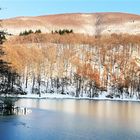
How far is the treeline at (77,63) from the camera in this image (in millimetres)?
146375

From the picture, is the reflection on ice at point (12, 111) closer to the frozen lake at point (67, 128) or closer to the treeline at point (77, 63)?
the frozen lake at point (67, 128)

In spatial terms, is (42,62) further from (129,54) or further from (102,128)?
(102,128)

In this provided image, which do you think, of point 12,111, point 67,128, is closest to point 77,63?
point 12,111

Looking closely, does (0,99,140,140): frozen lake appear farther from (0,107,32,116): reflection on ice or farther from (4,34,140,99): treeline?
(4,34,140,99): treeline

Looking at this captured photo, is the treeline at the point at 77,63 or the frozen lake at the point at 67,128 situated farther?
the treeline at the point at 77,63

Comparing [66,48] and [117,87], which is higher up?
[66,48]

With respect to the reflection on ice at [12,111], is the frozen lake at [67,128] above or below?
below

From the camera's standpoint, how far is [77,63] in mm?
160500

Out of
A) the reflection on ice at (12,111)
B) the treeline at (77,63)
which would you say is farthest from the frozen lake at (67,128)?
the treeline at (77,63)

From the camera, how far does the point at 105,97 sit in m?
142

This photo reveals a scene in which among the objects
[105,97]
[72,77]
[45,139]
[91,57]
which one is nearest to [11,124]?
[45,139]

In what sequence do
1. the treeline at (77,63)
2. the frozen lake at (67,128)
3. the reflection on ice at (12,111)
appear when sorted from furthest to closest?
1. the treeline at (77,63)
2. the reflection on ice at (12,111)
3. the frozen lake at (67,128)

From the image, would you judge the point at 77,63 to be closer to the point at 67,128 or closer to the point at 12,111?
the point at 12,111

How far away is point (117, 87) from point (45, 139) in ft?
373
